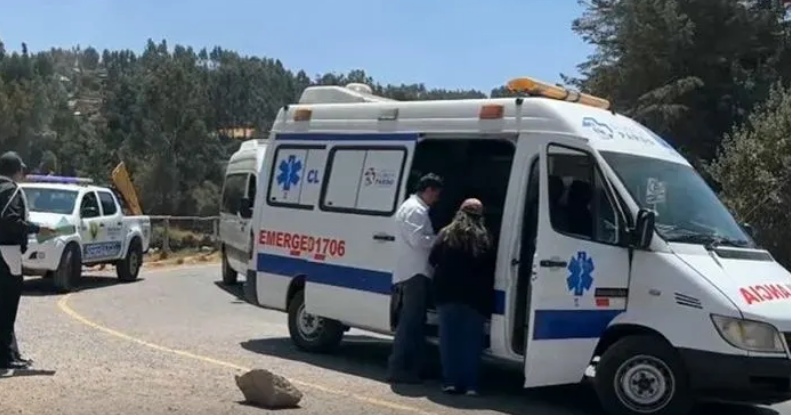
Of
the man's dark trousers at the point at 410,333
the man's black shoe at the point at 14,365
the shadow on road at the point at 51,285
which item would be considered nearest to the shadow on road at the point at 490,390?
the man's dark trousers at the point at 410,333

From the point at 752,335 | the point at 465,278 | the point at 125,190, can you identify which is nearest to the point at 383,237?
the point at 465,278

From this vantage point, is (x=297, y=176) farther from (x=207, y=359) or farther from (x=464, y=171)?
(x=207, y=359)

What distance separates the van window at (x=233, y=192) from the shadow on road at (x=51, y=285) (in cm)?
247

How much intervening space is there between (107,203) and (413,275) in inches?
463

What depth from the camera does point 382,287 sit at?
10852 mm

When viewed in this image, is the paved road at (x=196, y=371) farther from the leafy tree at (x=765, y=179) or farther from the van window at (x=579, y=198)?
the leafy tree at (x=765, y=179)

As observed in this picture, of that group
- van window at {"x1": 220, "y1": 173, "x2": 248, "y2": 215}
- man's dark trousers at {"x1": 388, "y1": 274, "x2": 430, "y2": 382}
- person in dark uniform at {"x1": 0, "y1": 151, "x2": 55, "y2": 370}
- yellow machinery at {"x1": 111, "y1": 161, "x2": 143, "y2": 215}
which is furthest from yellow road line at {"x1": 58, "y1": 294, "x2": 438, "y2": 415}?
yellow machinery at {"x1": 111, "y1": 161, "x2": 143, "y2": 215}

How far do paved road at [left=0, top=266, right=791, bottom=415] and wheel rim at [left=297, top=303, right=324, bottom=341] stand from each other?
24cm

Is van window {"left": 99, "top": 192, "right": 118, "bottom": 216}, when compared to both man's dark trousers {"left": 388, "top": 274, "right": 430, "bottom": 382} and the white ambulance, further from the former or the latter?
man's dark trousers {"left": 388, "top": 274, "right": 430, "bottom": 382}

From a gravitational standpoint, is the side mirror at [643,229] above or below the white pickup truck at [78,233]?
above

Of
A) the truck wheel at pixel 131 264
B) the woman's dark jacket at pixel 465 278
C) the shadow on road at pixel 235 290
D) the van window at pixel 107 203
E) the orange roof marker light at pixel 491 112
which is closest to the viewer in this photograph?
the woman's dark jacket at pixel 465 278

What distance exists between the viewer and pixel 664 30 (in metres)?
40.9

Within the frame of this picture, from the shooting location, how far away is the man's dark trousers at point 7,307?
9797mm

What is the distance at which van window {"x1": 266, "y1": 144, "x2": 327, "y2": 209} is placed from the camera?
11805 millimetres
